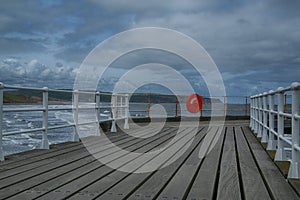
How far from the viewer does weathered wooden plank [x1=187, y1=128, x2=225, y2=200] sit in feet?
8.69

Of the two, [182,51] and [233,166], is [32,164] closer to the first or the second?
[233,166]

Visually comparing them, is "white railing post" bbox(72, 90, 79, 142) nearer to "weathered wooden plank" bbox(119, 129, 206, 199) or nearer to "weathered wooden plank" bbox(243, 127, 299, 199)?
"weathered wooden plank" bbox(119, 129, 206, 199)

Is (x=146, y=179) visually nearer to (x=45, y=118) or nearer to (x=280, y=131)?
(x=280, y=131)

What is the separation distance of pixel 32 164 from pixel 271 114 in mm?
3526

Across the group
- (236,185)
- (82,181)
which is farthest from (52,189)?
(236,185)

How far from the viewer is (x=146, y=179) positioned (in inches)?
Result: 125

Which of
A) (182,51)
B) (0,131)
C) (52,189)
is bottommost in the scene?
(52,189)

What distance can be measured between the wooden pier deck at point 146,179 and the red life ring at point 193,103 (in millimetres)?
11976

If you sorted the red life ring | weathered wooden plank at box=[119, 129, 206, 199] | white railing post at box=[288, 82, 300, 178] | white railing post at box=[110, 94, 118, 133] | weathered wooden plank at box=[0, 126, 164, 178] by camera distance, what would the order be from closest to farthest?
weathered wooden plank at box=[119, 129, 206, 199] → white railing post at box=[288, 82, 300, 178] → weathered wooden plank at box=[0, 126, 164, 178] → white railing post at box=[110, 94, 118, 133] → the red life ring

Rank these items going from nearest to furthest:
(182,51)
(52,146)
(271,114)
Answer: (271,114) < (52,146) < (182,51)

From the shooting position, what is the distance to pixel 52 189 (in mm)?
2795

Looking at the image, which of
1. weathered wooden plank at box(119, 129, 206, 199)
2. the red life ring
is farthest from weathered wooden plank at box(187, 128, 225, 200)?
the red life ring

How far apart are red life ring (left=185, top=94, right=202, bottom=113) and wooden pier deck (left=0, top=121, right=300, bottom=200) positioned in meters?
12.0

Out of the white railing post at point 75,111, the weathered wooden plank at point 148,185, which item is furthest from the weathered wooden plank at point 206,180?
the white railing post at point 75,111
